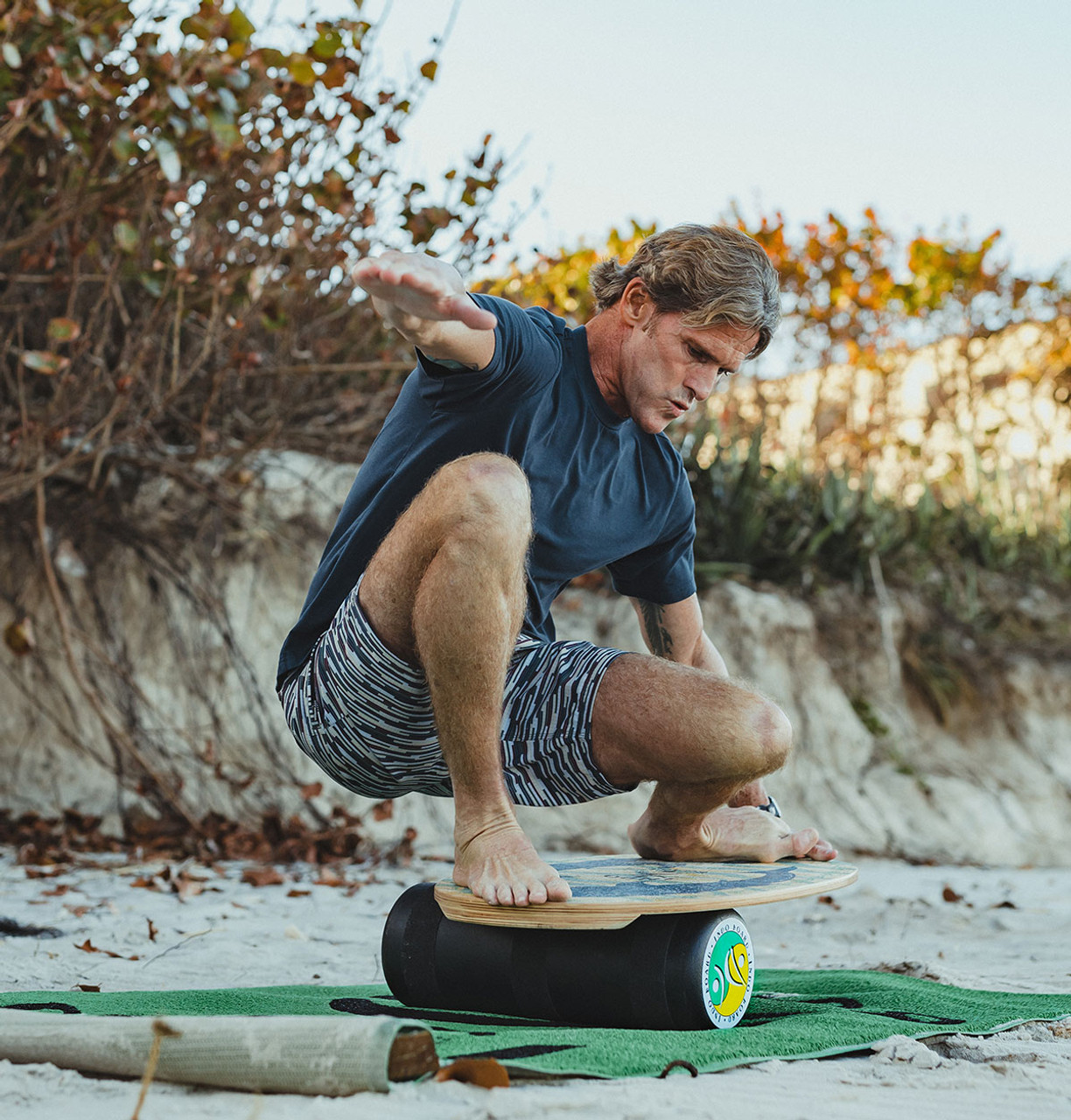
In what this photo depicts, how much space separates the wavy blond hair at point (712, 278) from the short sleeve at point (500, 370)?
1.04ft

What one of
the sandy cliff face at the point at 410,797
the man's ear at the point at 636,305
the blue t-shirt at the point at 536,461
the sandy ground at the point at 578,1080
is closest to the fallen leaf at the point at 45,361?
the sandy cliff face at the point at 410,797

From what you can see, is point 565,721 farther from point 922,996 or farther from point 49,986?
point 49,986

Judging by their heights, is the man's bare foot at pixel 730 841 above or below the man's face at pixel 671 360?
below

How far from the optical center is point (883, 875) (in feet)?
15.4

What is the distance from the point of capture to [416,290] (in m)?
1.79

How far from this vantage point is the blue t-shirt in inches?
86.1

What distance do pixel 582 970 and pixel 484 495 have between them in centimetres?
82

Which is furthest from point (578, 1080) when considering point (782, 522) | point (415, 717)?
point (782, 522)

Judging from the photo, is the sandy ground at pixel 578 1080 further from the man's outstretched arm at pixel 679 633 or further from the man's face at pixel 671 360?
the man's face at pixel 671 360

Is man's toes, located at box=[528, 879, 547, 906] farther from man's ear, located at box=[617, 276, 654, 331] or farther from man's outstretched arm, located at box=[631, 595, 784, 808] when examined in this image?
man's ear, located at box=[617, 276, 654, 331]

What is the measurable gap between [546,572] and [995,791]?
430 centimetres

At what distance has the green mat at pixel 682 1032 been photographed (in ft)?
5.28

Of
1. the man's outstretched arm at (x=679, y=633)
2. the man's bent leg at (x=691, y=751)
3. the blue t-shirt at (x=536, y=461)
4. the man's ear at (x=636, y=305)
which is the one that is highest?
the man's ear at (x=636, y=305)

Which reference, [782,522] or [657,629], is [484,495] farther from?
[782,522]
